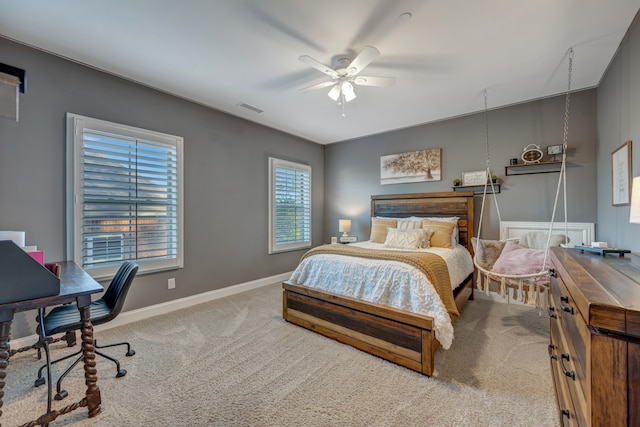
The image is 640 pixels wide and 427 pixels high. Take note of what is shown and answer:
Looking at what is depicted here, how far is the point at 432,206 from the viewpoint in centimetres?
414

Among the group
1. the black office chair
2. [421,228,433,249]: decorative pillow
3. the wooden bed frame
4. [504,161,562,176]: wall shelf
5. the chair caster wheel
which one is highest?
[504,161,562,176]: wall shelf

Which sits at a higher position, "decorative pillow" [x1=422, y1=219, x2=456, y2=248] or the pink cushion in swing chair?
"decorative pillow" [x1=422, y1=219, x2=456, y2=248]

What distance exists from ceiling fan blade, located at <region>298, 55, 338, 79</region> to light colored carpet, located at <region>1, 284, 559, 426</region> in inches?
98.5

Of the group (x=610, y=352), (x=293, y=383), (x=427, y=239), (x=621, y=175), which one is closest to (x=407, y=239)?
(x=427, y=239)

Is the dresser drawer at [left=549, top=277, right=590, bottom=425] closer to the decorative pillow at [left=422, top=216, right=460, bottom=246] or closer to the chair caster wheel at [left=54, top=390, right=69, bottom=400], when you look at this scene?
the decorative pillow at [left=422, top=216, right=460, bottom=246]

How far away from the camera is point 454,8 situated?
1.90 m

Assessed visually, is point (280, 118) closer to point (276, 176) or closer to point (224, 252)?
point (276, 176)

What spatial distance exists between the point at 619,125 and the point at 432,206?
2.11m

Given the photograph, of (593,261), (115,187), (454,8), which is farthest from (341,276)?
(115,187)

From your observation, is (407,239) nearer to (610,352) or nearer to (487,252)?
(487,252)

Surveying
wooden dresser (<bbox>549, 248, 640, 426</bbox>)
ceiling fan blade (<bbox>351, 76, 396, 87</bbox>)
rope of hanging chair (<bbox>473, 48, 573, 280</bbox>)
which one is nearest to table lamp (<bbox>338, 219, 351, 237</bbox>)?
rope of hanging chair (<bbox>473, 48, 573, 280</bbox>)

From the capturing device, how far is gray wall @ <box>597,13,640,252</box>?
204 centimetres

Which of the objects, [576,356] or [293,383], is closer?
[576,356]

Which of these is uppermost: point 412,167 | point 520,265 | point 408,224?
point 412,167
